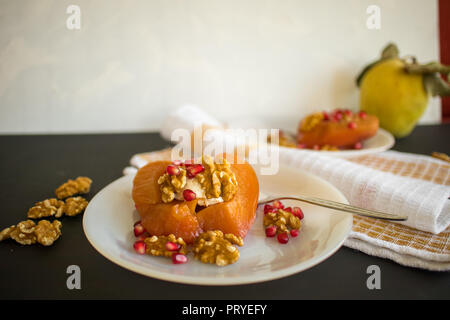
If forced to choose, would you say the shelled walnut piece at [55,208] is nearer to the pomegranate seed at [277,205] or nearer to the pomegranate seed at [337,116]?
the pomegranate seed at [277,205]

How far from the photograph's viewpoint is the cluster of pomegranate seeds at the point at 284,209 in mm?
703

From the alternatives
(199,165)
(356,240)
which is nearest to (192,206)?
(199,165)

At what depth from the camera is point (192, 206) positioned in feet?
2.33

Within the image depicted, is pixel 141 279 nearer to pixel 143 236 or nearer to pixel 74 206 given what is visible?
pixel 143 236

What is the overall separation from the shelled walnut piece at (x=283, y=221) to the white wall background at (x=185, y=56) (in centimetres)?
87

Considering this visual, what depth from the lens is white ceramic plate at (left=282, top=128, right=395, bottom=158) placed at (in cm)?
113

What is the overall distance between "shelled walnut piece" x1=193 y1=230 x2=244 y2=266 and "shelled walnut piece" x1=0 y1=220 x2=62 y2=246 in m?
0.30

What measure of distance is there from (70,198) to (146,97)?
774 millimetres

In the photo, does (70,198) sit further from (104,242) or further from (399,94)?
(399,94)

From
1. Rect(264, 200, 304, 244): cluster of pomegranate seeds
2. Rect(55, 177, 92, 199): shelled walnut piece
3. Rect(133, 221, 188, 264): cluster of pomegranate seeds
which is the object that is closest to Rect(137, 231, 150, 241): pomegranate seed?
Rect(133, 221, 188, 264): cluster of pomegranate seeds

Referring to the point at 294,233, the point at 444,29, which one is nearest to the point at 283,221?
the point at 294,233

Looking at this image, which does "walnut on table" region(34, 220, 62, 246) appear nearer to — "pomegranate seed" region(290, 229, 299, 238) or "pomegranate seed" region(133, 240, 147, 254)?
"pomegranate seed" region(133, 240, 147, 254)

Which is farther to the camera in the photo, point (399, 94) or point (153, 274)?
point (399, 94)

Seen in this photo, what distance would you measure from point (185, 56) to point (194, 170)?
3.08ft
